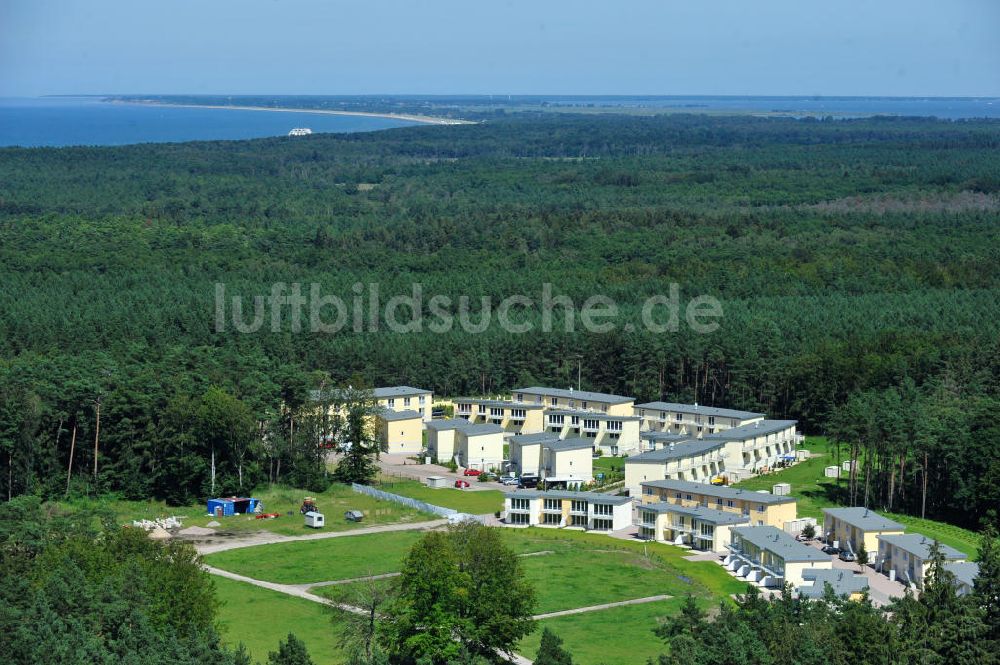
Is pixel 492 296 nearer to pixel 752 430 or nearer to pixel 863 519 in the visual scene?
pixel 752 430

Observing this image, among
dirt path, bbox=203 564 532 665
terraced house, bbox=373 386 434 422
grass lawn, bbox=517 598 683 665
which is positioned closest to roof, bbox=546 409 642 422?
terraced house, bbox=373 386 434 422

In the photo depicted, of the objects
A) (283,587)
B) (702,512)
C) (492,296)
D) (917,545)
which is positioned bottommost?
(283,587)

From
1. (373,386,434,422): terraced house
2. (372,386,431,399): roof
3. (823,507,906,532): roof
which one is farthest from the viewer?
(372,386,431,399): roof

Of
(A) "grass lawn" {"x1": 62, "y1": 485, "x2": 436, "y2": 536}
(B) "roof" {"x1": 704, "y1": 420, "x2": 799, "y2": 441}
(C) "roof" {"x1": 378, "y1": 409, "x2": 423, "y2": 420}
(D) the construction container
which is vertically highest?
(B) "roof" {"x1": 704, "y1": 420, "x2": 799, "y2": 441}

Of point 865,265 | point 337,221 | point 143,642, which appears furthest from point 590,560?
point 337,221

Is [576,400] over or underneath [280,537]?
over

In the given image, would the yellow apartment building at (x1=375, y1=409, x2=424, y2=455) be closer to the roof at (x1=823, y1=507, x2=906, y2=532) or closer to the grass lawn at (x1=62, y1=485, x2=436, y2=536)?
the grass lawn at (x1=62, y1=485, x2=436, y2=536)

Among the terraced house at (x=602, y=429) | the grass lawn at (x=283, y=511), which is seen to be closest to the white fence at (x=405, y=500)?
the grass lawn at (x=283, y=511)

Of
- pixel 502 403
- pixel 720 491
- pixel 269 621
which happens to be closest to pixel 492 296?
pixel 502 403
